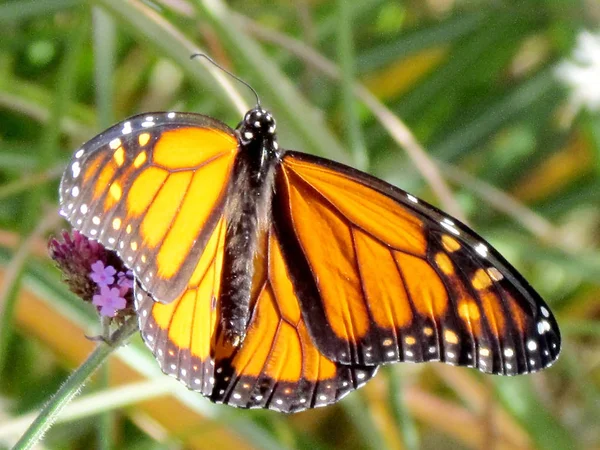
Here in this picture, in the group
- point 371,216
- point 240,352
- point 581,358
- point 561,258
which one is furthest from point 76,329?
point 581,358

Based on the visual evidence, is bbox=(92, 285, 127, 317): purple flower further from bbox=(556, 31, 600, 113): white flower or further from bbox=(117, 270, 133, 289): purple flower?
bbox=(556, 31, 600, 113): white flower

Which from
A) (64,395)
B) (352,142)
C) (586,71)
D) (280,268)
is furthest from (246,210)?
(586,71)

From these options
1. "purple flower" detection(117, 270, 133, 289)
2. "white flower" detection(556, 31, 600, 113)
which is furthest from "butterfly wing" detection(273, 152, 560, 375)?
"white flower" detection(556, 31, 600, 113)

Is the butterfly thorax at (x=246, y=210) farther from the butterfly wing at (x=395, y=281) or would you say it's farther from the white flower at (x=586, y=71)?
the white flower at (x=586, y=71)

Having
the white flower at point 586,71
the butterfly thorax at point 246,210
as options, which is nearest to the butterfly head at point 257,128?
the butterfly thorax at point 246,210

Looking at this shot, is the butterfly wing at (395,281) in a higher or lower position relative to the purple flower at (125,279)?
higher

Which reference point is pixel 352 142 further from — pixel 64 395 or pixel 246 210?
pixel 64 395
